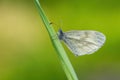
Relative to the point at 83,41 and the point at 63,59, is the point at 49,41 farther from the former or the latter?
the point at 63,59

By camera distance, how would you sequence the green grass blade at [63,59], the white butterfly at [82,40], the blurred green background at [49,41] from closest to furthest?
1. the green grass blade at [63,59]
2. the white butterfly at [82,40]
3. the blurred green background at [49,41]

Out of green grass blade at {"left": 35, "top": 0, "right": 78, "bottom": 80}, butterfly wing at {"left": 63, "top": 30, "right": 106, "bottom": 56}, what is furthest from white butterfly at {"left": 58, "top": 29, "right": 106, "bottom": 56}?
green grass blade at {"left": 35, "top": 0, "right": 78, "bottom": 80}

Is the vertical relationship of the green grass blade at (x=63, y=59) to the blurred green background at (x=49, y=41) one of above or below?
below

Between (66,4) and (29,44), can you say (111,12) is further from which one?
(29,44)

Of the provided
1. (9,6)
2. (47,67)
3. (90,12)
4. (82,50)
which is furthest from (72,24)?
(82,50)

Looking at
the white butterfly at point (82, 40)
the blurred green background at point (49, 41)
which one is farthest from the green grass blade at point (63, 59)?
the blurred green background at point (49, 41)

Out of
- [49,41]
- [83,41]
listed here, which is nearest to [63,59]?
[83,41]

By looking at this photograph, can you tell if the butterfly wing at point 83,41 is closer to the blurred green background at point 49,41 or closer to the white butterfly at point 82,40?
the white butterfly at point 82,40

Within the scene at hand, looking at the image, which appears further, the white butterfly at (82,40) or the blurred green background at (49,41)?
the blurred green background at (49,41)
